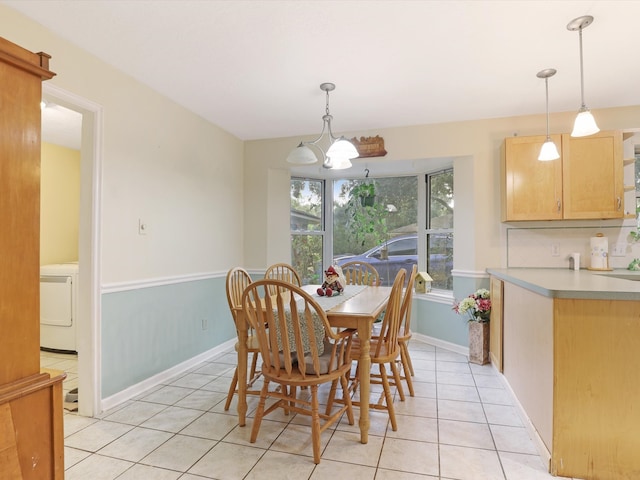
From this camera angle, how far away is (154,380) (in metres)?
2.91

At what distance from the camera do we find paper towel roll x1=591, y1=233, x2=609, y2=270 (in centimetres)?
316

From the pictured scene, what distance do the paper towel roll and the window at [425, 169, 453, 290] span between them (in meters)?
1.27

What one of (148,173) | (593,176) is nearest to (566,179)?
(593,176)

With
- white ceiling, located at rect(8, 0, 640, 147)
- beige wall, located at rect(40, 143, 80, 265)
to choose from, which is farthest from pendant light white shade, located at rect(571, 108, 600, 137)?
beige wall, located at rect(40, 143, 80, 265)

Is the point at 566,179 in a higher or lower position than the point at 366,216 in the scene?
higher

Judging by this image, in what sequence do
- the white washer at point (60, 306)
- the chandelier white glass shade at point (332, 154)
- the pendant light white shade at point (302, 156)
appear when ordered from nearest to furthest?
1. the chandelier white glass shade at point (332, 154)
2. the pendant light white shade at point (302, 156)
3. the white washer at point (60, 306)

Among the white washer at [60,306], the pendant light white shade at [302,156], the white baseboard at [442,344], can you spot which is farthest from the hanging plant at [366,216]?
the white washer at [60,306]

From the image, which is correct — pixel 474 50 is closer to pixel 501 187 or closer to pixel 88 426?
pixel 501 187

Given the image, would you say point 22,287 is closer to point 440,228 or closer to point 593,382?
point 593,382

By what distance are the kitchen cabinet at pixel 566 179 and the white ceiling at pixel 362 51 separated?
0.40m

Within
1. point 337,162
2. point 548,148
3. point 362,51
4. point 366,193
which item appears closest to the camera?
point 362,51

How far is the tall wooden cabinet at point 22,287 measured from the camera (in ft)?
2.96

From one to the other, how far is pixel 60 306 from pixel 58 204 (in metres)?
1.25

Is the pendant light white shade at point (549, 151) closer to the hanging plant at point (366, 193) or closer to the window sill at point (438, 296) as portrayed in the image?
the window sill at point (438, 296)
